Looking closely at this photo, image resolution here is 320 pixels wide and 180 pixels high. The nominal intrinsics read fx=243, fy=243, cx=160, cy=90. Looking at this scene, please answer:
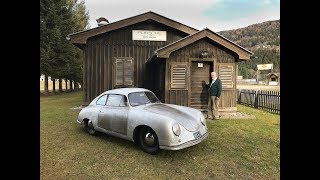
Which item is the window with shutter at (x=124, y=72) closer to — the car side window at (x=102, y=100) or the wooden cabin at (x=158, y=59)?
the wooden cabin at (x=158, y=59)

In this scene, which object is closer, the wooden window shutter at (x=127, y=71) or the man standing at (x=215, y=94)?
the man standing at (x=215, y=94)

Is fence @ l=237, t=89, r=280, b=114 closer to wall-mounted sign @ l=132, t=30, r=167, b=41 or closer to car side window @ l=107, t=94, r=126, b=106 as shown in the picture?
wall-mounted sign @ l=132, t=30, r=167, b=41

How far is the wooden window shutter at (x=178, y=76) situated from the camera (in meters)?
10.8

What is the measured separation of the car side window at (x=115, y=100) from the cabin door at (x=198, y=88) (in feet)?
16.2

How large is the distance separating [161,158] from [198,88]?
619cm

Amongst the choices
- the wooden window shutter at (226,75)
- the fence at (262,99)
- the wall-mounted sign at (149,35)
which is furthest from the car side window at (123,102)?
the fence at (262,99)

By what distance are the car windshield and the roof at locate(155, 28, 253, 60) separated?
3534 mm

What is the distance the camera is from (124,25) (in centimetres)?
1229

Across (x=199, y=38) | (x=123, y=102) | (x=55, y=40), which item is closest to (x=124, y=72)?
(x=199, y=38)

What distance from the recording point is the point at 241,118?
10.1 m

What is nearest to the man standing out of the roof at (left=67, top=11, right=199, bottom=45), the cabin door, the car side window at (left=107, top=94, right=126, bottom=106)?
the cabin door

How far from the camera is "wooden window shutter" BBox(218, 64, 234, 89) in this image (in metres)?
11.2

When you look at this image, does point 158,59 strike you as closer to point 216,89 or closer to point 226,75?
point 216,89
